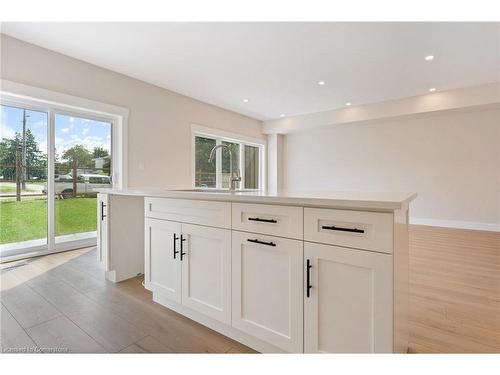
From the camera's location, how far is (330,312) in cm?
113

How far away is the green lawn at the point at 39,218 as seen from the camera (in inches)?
120

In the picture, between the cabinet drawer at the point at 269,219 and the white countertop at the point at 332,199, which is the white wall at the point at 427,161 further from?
the cabinet drawer at the point at 269,219

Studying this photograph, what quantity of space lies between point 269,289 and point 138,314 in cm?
105

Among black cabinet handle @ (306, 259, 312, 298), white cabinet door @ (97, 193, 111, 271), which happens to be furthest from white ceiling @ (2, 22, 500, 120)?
black cabinet handle @ (306, 259, 312, 298)

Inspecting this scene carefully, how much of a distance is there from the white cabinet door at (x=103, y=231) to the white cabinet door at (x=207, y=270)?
1.09m

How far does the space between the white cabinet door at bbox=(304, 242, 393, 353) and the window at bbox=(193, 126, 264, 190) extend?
11.8 feet

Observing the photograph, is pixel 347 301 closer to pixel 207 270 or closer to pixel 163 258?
pixel 207 270

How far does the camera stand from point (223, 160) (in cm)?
590

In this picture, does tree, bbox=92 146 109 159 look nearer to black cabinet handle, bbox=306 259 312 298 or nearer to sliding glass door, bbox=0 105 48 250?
sliding glass door, bbox=0 105 48 250

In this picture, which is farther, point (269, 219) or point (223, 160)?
point (223, 160)

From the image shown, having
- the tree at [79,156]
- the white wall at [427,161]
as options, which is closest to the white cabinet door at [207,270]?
the tree at [79,156]

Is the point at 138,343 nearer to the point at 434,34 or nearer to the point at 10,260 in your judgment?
the point at 10,260

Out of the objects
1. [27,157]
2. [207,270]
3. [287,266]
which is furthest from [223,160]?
[287,266]
